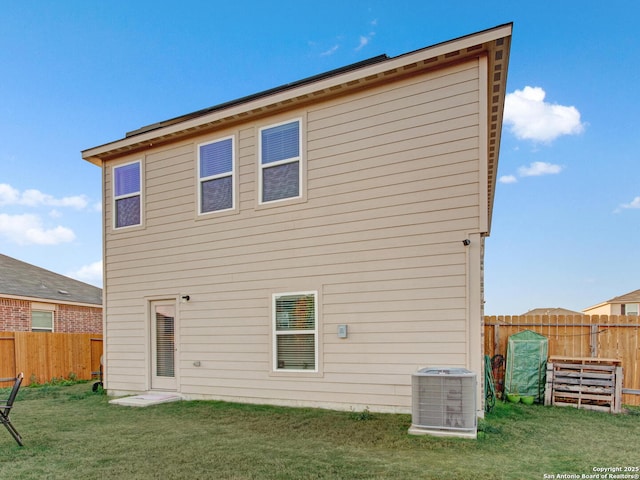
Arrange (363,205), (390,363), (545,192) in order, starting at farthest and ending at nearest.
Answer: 1. (545,192)
2. (363,205)
3. (390,363)

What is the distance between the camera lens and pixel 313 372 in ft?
22.2

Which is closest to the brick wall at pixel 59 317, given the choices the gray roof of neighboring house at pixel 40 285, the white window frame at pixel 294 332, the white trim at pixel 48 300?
the white trim at pixel 48 300

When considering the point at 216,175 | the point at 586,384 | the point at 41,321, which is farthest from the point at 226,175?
the point at 41,321

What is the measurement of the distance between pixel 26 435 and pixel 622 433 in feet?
24.3

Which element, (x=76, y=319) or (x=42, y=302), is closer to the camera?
(x=42, y=302)

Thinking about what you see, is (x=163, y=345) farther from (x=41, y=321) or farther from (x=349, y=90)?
(x=41, y=321)

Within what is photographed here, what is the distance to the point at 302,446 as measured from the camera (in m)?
4.68

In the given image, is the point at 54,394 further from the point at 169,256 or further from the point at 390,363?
the point at 390,363

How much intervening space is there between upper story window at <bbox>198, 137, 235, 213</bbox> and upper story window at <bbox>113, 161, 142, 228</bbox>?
1.69m

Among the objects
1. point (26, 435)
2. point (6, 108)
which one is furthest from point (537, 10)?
point (6, 108)

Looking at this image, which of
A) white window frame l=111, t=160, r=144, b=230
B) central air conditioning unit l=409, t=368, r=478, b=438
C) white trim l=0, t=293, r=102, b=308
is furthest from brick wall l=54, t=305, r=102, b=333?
central air conditioning unit l=409, t=368, r=478, b=438

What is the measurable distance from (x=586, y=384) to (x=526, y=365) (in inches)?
38.0

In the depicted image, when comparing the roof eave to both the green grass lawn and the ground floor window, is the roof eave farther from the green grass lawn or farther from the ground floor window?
the green grass lawn

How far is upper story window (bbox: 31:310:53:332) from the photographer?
48.7ft
